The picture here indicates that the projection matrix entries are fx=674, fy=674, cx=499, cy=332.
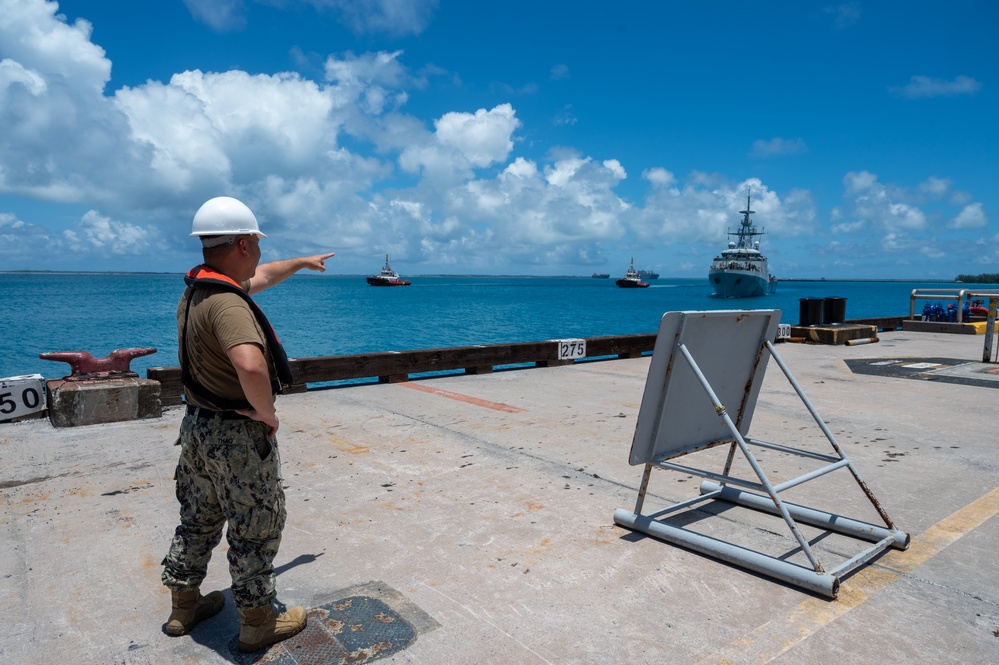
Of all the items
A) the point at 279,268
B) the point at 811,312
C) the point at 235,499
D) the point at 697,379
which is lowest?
the point at 811,312

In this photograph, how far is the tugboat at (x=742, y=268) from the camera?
10069 centimetres

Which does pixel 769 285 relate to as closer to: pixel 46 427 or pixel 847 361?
pixel 847 361

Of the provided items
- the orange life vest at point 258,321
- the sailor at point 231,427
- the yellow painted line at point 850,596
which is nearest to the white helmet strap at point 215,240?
the sailor at point 231,427

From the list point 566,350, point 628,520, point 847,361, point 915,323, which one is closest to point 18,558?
point 628,520

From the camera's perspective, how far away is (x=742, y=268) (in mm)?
100312

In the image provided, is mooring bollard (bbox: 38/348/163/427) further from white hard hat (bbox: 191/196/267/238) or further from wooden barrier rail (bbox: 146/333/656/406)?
white hard hat (bbox: 191/196/267/238)

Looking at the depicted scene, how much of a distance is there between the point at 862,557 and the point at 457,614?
7.48ft

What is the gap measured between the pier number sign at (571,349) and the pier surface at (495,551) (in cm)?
476

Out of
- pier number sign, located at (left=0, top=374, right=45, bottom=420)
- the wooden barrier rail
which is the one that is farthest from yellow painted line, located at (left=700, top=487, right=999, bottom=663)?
pier number sign, located at (left=0, top=374, right=45, bottom=420)

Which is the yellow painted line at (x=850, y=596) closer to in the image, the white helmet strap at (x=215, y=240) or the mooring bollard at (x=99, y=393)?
the white helmet strap at (x=215, y=240)

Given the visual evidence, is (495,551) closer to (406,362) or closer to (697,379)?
(697,379)

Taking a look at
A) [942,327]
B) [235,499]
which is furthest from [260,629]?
Result: [942,327]

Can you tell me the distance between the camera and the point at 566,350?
41.2 ft

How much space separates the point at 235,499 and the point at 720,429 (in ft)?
10.9
